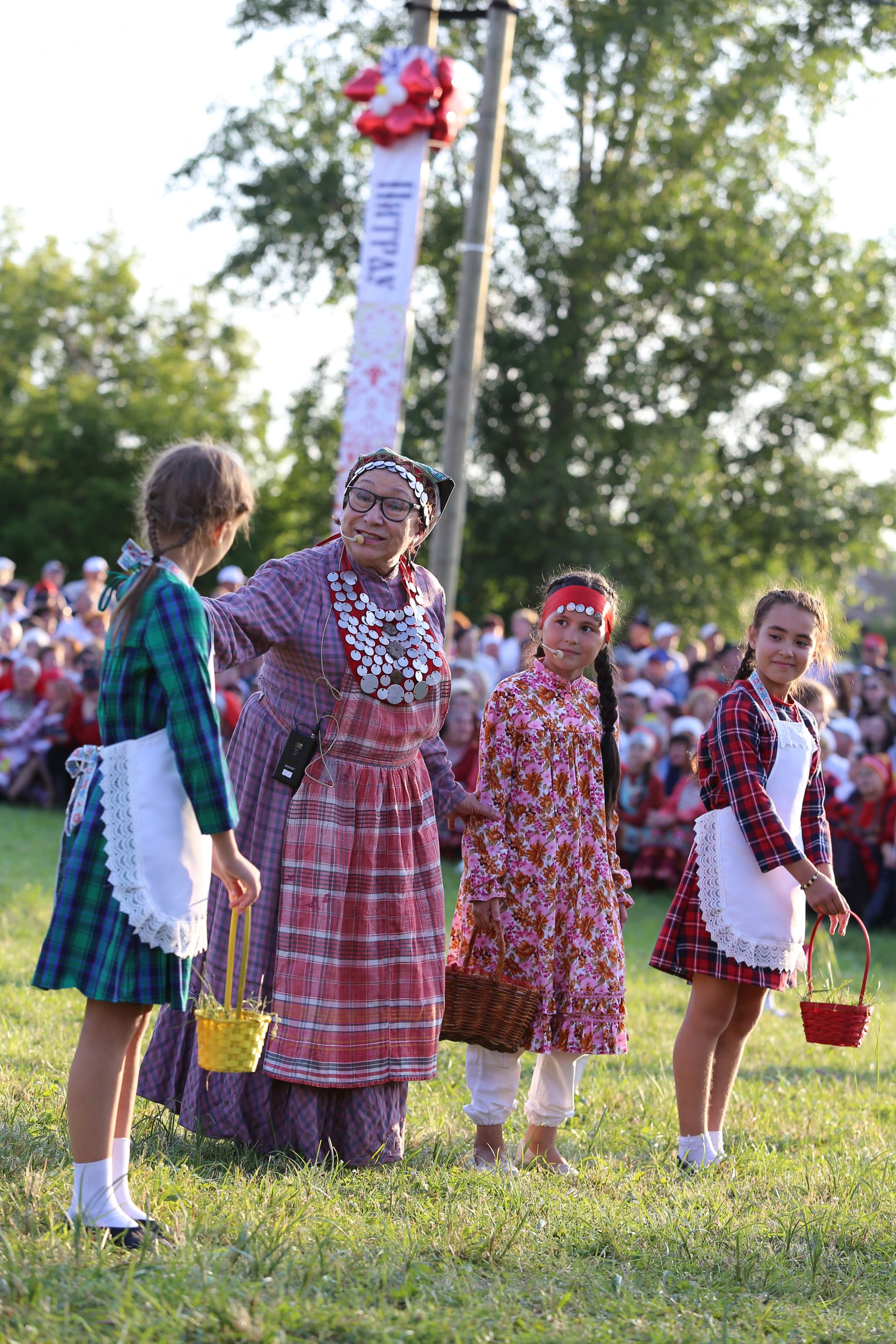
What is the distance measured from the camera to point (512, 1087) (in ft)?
14.0

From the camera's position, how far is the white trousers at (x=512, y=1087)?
168 inches

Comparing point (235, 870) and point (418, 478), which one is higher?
Result: point (418, 478)

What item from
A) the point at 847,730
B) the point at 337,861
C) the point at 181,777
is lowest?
the point at 337,861

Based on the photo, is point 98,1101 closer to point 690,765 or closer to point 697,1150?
point 697,1150

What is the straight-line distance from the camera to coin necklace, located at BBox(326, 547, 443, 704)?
3984 millimetres

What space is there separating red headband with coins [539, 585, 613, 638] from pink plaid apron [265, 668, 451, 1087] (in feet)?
1.97

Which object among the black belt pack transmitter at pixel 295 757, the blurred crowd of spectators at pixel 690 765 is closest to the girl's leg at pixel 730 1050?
the black belt pack transmitter at pixel 295 757

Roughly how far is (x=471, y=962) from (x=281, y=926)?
2.25ft

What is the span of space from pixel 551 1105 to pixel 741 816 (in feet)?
3.45

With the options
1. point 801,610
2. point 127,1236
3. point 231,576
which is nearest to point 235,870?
point 127,1236

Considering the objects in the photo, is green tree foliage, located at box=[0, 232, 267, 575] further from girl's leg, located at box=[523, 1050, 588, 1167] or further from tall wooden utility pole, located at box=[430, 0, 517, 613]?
girl's leg, located at box=[523, 1050, 588, 1167]

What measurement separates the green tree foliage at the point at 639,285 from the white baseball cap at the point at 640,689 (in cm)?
809

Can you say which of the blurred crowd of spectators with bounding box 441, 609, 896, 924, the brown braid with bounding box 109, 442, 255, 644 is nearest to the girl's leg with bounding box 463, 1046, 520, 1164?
the brown braid with bounding box 109, 442, 255, 644

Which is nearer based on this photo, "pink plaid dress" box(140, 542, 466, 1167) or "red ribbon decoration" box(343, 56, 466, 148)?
"pink plaid dress" box(140, 542, 466, 1167)
